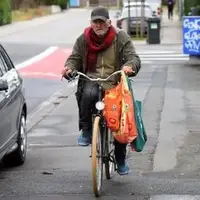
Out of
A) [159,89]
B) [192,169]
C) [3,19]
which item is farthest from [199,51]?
[3,19]

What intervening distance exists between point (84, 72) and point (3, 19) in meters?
40.1

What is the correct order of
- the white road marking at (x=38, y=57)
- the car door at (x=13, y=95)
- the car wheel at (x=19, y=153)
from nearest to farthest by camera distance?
the car door at (x=13, y=95) → the car wheel at (x=19, y=153) → the white road marking at (x=38, y=57)

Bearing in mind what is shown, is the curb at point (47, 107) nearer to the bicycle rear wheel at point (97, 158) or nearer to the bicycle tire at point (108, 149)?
the bicycle tire at point (108, 149)

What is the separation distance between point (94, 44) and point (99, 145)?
3.32ft

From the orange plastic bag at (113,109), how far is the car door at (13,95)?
137 centimetres

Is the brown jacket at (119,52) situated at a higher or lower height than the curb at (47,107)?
higher

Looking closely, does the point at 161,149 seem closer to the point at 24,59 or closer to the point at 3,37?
the point at 24,59

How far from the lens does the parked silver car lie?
7000 mm

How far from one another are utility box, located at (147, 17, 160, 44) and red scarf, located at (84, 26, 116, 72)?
2262 centimetres

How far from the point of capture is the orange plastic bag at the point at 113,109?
636 centimetres

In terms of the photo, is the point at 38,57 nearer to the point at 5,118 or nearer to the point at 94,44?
the point at 5,118

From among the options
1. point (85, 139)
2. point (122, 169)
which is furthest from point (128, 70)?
point (122, 169)

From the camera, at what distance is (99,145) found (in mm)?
6426

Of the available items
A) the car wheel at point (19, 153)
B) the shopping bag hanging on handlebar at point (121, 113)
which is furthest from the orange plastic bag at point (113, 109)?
the car wheel at point (19, 153)
